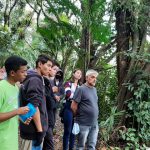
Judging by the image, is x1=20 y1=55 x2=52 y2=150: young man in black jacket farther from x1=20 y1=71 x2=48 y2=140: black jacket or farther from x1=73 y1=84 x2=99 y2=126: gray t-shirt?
x1=73 y1=84 x2=99 y2=126: gray t-shirt

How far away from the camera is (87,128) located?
5.23 m

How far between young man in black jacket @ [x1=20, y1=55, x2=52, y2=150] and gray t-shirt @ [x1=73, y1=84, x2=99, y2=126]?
1438mm

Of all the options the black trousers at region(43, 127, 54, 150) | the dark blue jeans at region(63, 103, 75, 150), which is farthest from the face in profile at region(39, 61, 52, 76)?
the dark blue jeans at region(63, 103, 75, 150)

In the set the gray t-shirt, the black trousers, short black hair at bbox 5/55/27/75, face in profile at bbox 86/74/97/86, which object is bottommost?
the black trousers

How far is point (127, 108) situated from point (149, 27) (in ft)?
6.44

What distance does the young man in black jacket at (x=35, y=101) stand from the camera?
11.6 ft

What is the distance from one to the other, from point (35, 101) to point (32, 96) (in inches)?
2.8

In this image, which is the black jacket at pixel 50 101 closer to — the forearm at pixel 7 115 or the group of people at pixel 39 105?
the group of people at pixel 39 105

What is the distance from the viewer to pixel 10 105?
290cm

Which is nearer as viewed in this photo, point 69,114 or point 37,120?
point 37,120

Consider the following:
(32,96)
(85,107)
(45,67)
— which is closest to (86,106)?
(85,107)

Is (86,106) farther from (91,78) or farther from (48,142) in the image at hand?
(48,142)

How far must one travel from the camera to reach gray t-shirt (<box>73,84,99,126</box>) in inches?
205

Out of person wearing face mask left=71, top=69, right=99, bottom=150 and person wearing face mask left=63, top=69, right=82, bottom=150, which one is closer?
person wearing face mask left=71, top=69, right=99, bottom=150
